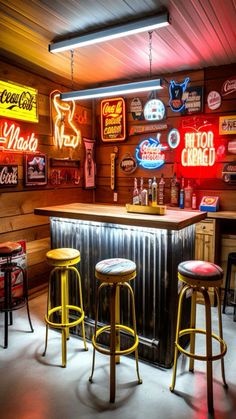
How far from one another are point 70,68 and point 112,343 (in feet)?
11.2

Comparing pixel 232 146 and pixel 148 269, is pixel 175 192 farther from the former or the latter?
pixel 148 269

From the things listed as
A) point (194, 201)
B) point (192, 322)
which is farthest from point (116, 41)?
point (192, 322)

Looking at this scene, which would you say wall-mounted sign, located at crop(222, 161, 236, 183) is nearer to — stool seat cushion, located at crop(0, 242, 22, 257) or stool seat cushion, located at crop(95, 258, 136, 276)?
stool seat cushion, located at crop(95, 258, 136, 276)

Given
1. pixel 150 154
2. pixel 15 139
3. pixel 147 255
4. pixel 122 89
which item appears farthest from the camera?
pixel 150 154

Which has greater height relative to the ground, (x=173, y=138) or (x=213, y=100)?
(x=213, y=100)

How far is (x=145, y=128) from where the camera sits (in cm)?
463

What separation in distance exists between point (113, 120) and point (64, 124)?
788 millimetres

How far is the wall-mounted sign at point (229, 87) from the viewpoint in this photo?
3960 millimetres

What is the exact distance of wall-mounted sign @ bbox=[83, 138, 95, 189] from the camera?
4.97m

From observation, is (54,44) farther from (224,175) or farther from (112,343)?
(112,343)

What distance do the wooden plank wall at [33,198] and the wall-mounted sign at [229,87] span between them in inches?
84.9

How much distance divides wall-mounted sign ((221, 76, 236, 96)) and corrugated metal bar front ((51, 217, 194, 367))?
214 cm

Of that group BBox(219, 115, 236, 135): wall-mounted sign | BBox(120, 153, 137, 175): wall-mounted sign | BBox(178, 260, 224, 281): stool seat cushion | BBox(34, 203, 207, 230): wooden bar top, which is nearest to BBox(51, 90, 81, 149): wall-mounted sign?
BBox(120, 153, 137, 175): wall-mounted sign

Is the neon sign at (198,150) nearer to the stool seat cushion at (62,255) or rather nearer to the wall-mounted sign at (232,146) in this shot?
the wall-mounted sign at (232,146)
